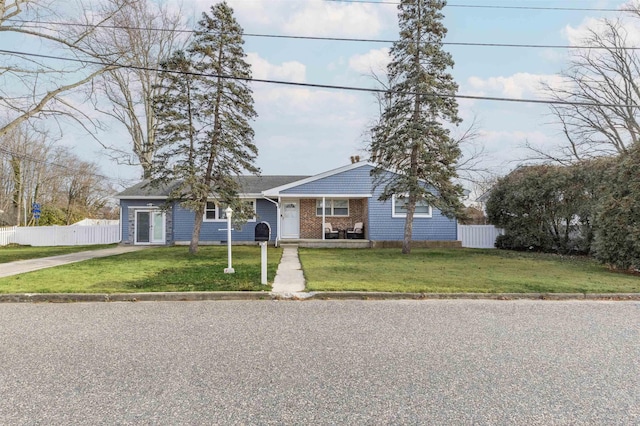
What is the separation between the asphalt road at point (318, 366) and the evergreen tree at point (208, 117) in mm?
7950

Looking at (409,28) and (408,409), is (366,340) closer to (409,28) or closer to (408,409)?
(408,409)

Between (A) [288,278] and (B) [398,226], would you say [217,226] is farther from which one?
(A) [288,278]

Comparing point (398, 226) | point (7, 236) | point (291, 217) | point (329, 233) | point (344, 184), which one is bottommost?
point (7, 236)

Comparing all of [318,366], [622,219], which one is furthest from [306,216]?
[318,366]

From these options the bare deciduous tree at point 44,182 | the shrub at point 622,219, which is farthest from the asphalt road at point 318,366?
the bare deciduous tree at point 44,182

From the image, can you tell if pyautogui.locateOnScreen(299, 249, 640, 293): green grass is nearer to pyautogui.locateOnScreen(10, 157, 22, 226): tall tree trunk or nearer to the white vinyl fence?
the white vinyl fence

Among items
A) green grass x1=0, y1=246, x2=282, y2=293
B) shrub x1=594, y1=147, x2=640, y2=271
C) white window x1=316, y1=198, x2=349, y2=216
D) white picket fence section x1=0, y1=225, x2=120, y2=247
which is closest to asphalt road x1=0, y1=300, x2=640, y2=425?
green grass x1=0, y1=246, x2=282, y2=293

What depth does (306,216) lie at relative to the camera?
1973 cm

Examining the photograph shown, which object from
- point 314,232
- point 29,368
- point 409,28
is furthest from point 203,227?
point 29,368

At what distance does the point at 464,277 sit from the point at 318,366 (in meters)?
6.32

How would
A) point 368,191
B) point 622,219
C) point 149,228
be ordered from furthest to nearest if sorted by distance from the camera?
point 149,228
point 368,191
point 622,219

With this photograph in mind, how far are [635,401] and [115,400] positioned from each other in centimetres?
420

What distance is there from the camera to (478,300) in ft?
22.9

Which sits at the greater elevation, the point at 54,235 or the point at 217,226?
the point at 217,226
